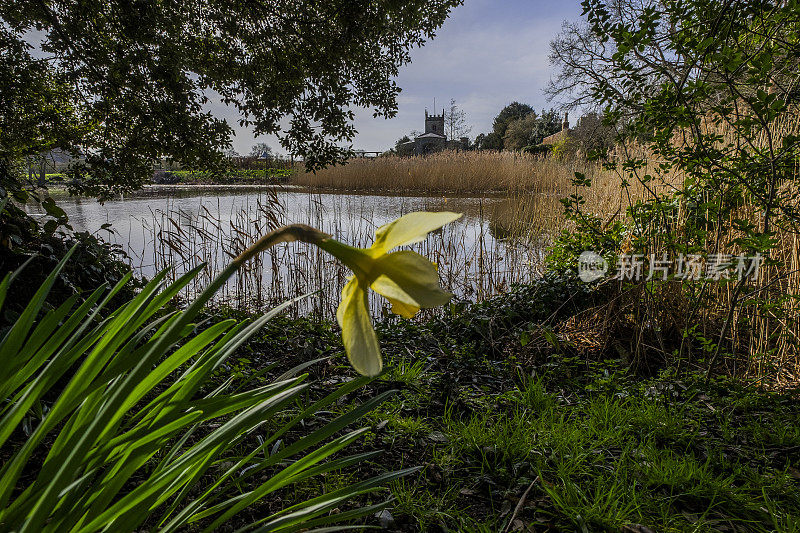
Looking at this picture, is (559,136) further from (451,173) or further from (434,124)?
(434,124)

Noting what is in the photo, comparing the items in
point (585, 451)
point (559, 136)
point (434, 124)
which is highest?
point (434, 124)

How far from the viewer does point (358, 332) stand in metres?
0.40

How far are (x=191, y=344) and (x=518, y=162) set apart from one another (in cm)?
942

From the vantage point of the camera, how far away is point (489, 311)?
277 centimetres

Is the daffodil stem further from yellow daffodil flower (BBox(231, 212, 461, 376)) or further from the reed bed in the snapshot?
the reed bed

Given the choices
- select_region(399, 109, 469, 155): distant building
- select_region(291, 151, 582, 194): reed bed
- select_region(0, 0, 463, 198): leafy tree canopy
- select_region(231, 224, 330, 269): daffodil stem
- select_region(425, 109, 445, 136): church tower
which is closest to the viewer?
select_region(231, 224, 330, 269): daffodil stem

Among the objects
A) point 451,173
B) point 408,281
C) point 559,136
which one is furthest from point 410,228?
point 559,136

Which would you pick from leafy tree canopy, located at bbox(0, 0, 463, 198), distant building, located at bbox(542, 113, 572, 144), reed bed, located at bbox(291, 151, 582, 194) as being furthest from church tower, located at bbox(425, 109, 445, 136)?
leafy tree canopy, located at bbox(0, 0, 463, 198)

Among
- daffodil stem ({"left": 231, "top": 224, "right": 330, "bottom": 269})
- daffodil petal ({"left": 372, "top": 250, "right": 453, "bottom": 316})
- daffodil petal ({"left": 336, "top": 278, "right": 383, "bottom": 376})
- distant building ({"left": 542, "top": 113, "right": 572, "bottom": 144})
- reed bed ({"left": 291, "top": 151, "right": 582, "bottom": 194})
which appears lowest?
daffodil petal ({"left": 336, "top": 278, "right": 383, "bottom": 376})

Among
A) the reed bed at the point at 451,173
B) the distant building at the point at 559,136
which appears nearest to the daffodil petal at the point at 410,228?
the reed bed at the point at 451,173

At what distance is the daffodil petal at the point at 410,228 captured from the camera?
0.36 m

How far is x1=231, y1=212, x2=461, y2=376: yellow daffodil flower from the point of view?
370 millimetres

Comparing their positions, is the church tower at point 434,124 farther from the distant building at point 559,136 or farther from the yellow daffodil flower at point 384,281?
the yellow daffodil flower at point 384,281

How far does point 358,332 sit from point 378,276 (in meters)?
0.06
